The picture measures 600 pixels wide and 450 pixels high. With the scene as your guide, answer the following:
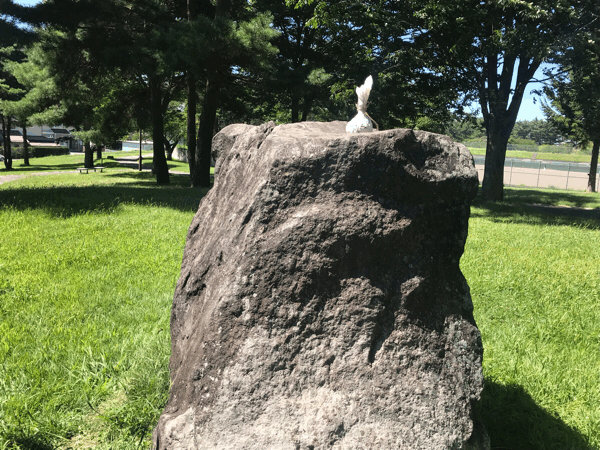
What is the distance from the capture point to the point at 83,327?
4.55 meters

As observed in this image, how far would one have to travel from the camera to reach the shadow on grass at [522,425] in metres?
3.16

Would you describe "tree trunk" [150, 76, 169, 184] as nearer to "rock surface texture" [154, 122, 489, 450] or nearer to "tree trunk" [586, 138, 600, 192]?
"rock surface texture" [154, 122, 489, 450]

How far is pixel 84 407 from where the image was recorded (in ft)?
10.9

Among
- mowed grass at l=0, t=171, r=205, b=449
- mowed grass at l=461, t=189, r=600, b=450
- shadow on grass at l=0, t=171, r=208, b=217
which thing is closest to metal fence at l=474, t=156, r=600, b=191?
shadow on grass at l=0, t=171, r=208, b=217

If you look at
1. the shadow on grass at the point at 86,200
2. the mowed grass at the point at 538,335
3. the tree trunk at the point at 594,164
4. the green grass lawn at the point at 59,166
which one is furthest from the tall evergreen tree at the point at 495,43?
the green grass lawn at the point at 59,166

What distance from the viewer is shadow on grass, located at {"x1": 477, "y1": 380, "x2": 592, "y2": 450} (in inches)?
124

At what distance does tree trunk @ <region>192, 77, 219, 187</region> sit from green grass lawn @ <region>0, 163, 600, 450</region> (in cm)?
686

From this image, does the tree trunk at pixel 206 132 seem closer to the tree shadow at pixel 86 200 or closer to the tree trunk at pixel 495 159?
the tree shadow at pixel 86 200

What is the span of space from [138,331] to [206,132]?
12.4 metres

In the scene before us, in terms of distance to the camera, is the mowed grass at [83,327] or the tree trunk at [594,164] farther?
the tree trunk at [594,164]

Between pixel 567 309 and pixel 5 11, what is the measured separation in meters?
13.0

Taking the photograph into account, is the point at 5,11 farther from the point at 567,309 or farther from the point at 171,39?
the point at 567,309

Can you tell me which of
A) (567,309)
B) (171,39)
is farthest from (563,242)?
(171,39)

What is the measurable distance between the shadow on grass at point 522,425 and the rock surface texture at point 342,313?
0.87m
